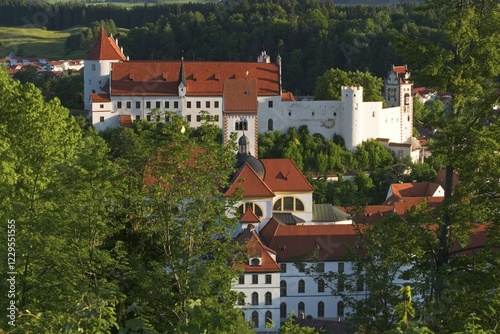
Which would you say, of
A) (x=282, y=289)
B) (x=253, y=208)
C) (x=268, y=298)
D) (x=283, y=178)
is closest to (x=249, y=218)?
(x=253, y=208)

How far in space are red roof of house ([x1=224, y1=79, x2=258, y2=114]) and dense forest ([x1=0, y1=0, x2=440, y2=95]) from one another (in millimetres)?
26868

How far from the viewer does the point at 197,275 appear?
16.1 metres

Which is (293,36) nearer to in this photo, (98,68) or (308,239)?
(98,68)

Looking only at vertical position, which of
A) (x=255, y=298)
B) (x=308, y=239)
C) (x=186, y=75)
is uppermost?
(x=186, y=75)

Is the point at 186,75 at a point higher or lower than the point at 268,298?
higher

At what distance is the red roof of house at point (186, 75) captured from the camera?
63094mm

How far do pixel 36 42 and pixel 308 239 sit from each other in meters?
91.5

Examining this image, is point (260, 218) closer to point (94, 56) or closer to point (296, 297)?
point (296, 297)

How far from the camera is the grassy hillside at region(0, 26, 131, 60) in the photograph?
121875mm

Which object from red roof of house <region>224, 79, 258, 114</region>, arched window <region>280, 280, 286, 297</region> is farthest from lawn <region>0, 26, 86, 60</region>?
arched window <region>280, 280, 286, 297</region>

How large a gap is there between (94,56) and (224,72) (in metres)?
7.47

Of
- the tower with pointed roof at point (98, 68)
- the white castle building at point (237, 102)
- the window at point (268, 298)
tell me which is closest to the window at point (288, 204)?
the window at point (268, 298)

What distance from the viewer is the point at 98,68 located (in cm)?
6675

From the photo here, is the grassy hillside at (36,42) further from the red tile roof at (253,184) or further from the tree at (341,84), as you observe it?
the red tile roof at (253,184)
